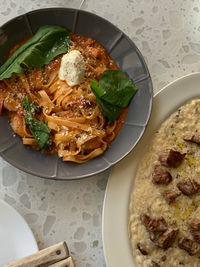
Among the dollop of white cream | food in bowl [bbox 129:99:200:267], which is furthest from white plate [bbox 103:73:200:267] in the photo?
the dollop of white cream

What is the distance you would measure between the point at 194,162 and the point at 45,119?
42.9 inches

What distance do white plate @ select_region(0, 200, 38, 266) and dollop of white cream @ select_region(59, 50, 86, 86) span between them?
3.11 feet

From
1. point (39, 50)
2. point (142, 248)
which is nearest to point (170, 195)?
point (142, 248)

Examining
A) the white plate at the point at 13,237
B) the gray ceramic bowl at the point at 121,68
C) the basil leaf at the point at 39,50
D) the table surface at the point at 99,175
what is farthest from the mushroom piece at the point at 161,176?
the basil leaf at the point at 39,50

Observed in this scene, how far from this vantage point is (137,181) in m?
2.74

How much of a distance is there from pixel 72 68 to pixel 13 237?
3.97ft

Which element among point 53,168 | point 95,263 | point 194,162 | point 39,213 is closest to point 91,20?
point 53,168

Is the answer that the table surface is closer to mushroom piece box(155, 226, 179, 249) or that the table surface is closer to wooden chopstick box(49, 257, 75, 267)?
wooden chopstick box(49, 257, 75, 267)

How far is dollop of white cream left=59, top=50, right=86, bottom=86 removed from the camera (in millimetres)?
2617

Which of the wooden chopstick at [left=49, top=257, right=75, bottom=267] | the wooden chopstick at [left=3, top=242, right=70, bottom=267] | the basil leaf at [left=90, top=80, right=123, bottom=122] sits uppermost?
the basil leaf at [left=90, top=80, right=123, bottom=122]

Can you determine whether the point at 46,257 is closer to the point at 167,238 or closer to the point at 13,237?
the point at 13,237

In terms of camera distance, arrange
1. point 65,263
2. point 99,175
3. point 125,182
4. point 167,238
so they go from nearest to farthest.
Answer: point 65,263
point 167,238
point 125,182
point 99,175

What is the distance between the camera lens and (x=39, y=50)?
263 cm

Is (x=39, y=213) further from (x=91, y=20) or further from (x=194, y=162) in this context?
(x=91, y=20)
